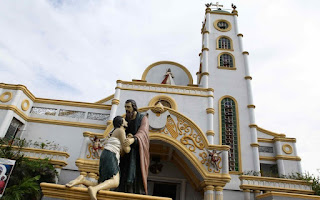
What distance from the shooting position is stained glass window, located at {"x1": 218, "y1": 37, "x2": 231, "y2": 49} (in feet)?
54.5

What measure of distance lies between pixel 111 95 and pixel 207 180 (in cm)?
843

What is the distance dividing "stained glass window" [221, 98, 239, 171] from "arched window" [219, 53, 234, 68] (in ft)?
9.36

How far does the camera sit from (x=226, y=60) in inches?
625

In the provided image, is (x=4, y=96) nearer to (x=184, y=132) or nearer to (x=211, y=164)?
(x=184, y=132)

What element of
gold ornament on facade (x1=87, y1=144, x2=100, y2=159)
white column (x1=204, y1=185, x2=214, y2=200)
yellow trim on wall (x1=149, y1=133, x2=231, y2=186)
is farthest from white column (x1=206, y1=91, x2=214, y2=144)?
gold ornament on facade (x1=87, y1=144, x2=100, y2=159)

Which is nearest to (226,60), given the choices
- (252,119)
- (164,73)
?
(164,73)

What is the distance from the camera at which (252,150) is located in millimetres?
12383

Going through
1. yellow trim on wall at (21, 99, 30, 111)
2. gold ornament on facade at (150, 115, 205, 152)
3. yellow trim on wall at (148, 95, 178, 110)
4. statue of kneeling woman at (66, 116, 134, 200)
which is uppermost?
yellow trim on wall at (148, 95, 178, 110)

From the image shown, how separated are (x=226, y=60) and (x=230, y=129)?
529 cm

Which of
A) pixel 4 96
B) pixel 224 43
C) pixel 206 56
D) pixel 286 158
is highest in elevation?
pixel 224 43

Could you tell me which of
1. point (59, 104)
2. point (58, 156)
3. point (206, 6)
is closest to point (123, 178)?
point (58, 156)

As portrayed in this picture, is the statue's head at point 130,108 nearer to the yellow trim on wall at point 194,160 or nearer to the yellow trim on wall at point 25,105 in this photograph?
the yellow trim on wall at point 194,160

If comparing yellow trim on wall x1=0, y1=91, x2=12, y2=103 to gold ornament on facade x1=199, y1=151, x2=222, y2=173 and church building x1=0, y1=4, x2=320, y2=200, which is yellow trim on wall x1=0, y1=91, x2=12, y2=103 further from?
gold ornament on facade x1=199, y1=151, x2=222, y2=173

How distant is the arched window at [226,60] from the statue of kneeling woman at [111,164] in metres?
13.8
